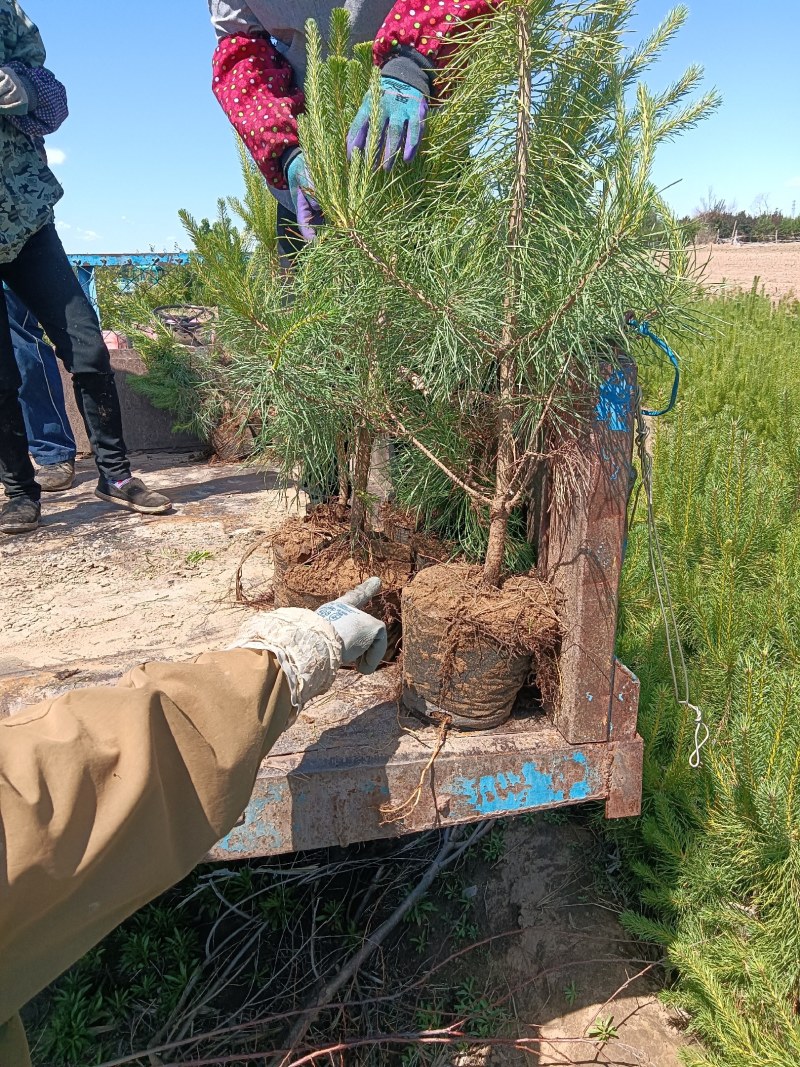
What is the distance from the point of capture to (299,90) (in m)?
2.27

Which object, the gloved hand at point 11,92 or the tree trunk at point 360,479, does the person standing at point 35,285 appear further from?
the tree trunk at point 360,479

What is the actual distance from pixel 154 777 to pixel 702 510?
232cm

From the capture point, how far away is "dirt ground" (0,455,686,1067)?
1808mm

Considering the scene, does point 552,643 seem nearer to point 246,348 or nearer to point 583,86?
point 246,348

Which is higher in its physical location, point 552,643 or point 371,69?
point 371,69

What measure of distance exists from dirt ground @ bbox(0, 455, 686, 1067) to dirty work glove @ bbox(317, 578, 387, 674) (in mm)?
551

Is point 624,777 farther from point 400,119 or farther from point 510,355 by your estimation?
point 400,119

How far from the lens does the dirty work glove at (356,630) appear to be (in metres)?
1.48

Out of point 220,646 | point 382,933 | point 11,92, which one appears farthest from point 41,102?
point 382,933

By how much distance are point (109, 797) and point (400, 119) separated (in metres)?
1.31

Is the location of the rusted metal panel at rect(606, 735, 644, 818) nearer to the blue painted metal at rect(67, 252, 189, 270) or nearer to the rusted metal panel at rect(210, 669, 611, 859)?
the rusted metal panel at rect(210, 669, 611, 859)

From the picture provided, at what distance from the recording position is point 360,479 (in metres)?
1.88

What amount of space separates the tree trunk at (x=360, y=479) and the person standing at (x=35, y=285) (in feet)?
5.12

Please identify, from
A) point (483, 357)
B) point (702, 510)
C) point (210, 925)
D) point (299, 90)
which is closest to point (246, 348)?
point (483, 357)
